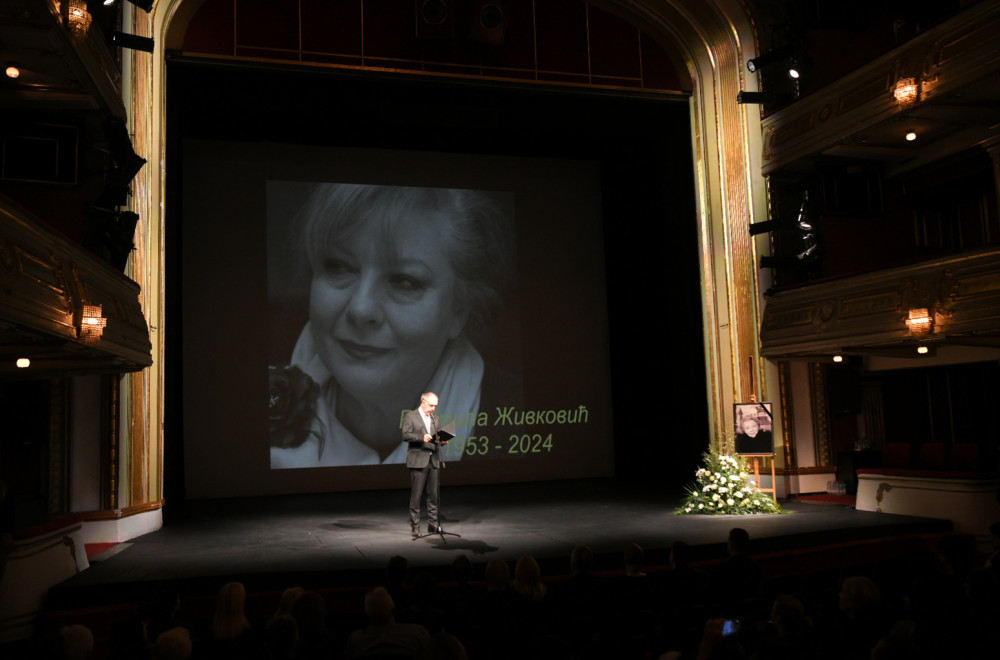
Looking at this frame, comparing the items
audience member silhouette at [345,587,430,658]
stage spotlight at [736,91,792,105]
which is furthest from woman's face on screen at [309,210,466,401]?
audience member silhouette at [345,587,430,658]

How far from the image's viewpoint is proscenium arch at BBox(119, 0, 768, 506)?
10.3 meters

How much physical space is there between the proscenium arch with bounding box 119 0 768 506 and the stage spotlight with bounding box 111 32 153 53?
89 cm

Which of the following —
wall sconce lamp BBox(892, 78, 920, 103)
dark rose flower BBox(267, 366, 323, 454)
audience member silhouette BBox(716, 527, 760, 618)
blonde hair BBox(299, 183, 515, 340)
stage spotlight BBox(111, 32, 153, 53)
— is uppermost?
stage spotlight BBox(111, 32, 153, 53)

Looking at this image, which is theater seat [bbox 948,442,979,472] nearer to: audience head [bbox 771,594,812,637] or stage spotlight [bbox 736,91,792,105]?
stage spotlight [bbox 736,91,792,105]

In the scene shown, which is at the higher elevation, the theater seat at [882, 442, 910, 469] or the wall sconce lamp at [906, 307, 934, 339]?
the wall sconce lamp at [906, 307, 934, 339]

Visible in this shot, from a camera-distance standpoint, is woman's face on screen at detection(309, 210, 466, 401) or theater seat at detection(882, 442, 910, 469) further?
woman's face on screen at detection(309, 210, 466, 401)

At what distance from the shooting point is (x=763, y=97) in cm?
1216

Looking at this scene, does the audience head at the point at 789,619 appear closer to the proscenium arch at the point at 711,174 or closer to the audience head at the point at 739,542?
the audience head at the point at 739,542

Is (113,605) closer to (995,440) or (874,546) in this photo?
(874,546)

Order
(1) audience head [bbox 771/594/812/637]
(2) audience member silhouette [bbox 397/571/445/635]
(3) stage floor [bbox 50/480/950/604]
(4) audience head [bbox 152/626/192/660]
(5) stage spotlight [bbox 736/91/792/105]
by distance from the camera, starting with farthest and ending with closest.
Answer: (5) stage spotlight [bbox 736/91/792/105] < (3) stage floor [bbox 50/480/950/604] < (2) audience member silhouette [bbox 397/571/445/635] < (1) audience head [bbox 771/594/812/637] < (4) audience head [bbox 152/626/192/660]

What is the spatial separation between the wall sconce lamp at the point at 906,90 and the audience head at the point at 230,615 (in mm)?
9291

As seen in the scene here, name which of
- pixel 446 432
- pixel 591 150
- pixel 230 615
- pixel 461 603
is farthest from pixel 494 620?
pixel 591 150

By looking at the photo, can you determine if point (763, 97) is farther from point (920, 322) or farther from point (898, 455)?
point (898, 455)

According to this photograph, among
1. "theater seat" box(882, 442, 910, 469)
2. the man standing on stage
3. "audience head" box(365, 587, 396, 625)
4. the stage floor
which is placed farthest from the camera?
"theater seat" box(882, 442, 910, 469)
